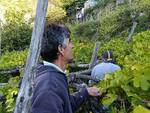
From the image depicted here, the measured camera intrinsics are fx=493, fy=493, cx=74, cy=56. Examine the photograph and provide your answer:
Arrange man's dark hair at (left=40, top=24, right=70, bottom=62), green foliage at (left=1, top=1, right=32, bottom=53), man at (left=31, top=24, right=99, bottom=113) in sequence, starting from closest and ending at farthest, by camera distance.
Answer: man at (left=31, top=24, right=99, bottom=113) → man's dark hair at (left=40, top=24, right=70, bottom=62) → green foliage at (left=1, top=1, right=32, bottom=53)

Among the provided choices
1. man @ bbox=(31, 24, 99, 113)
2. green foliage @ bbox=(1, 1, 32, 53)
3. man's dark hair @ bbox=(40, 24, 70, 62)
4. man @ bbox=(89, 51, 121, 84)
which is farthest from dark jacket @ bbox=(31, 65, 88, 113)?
green foliage @ bbox=(1, 1, 32, 53)

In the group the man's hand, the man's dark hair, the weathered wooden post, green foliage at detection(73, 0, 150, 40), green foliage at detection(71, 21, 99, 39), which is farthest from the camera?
green foliage at detection(71, 21, 99, 39)

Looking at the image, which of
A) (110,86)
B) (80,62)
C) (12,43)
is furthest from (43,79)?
(12,43)

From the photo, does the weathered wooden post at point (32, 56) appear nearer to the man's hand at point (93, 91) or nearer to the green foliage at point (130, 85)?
the green foliage at point (130, 85)

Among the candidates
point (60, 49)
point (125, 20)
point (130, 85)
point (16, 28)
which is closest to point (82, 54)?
point (125, 20)

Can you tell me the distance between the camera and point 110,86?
380 centimetres

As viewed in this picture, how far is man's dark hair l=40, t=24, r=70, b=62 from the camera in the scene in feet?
12.2

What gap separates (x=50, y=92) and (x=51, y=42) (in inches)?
20.0

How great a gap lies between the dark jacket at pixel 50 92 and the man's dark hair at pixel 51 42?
0.12 metres

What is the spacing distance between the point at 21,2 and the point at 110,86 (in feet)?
97.9

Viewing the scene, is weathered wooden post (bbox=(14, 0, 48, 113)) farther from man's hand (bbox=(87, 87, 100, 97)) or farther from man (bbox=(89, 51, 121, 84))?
man (bbox=(89, 51, 121, 84))

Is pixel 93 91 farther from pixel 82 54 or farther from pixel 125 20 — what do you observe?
pixel 125 20

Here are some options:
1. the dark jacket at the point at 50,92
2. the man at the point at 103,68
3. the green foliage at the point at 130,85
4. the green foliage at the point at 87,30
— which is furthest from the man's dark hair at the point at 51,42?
the green foliage at the point at 87,30

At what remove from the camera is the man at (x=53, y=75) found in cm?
335
